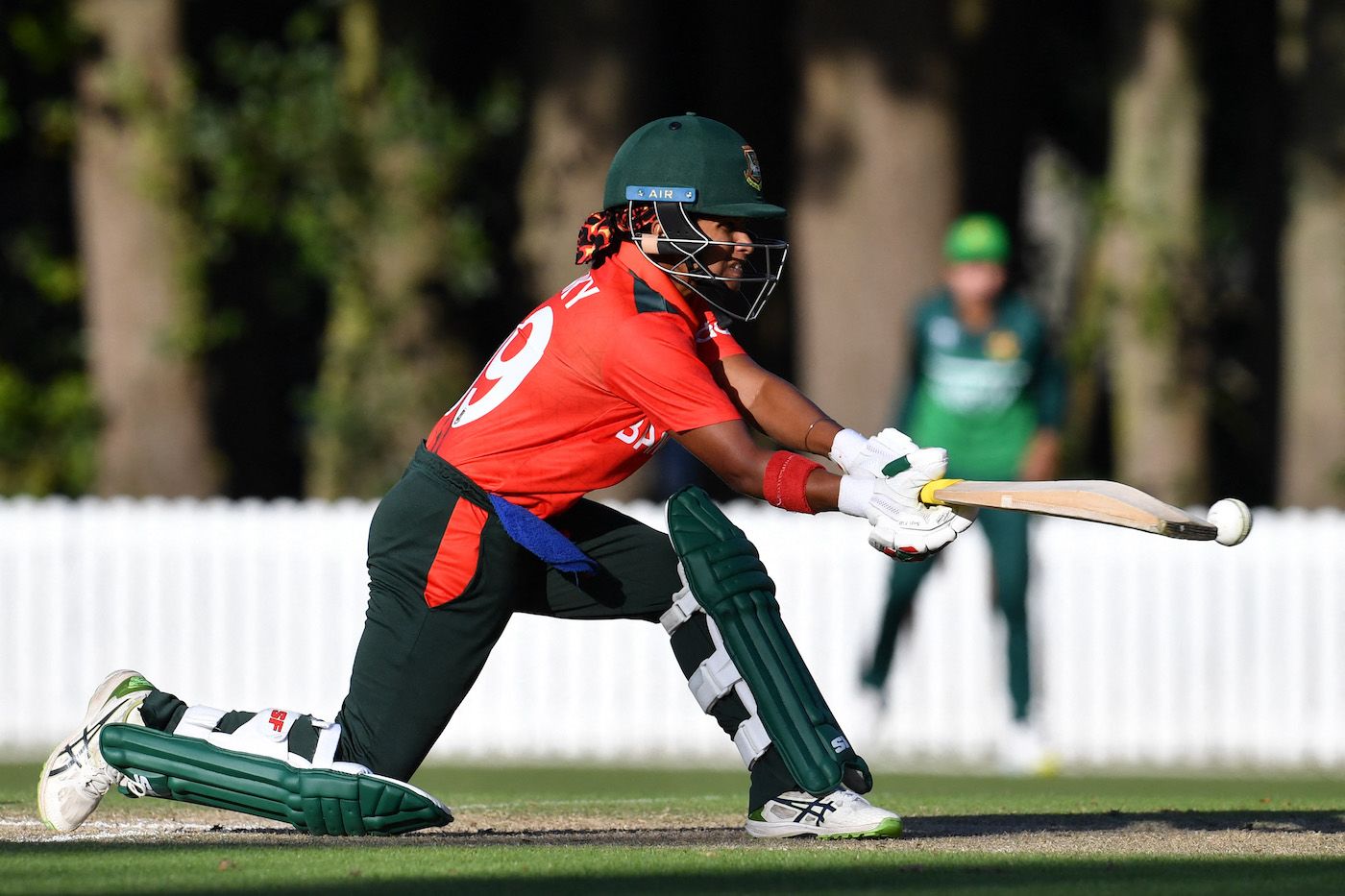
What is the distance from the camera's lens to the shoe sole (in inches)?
199

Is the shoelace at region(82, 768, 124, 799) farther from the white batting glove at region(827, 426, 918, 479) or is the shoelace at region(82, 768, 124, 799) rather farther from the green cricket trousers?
the white batting glove at region(827, 426, 918, 479)

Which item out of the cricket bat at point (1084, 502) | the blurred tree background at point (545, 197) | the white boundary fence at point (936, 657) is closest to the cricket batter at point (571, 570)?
the cricket bat at point (1084, 502)

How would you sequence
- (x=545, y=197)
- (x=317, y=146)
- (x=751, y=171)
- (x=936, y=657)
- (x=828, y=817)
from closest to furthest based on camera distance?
(x=828, y=817)
(x=751, y=171)
(x=936, y=657)
(x=545, y=197)
(x=317, y=146)

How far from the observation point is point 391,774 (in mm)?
5207

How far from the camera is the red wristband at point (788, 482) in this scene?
15.8 ft

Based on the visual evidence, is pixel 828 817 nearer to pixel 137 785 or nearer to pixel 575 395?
pixel 575 395

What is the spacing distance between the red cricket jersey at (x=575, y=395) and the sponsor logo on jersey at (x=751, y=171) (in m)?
0.32

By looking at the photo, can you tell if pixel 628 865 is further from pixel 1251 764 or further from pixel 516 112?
pixel 516 112

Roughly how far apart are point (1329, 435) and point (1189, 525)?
26.7ft

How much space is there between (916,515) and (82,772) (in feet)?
7.15

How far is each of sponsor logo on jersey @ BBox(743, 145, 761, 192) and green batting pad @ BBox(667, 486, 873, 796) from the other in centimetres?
83

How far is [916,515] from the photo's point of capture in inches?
184

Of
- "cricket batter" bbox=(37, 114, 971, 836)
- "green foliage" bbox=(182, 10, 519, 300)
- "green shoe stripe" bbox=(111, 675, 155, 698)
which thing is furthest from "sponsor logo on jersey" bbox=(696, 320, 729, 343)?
"green foliage" bbox=(182, 10, 519, 300)

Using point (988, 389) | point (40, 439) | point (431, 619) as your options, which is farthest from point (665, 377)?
point (40, 439)
